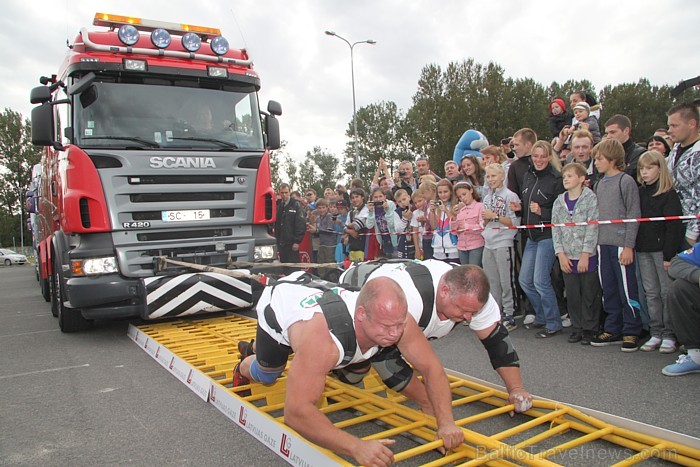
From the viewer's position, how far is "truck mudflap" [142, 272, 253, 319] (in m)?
6.31

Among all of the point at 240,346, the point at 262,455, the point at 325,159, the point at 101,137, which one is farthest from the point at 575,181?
the point at 325,159

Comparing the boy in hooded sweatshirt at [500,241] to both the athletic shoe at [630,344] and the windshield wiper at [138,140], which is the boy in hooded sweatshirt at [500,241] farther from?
the windshield wiper at [138,140]

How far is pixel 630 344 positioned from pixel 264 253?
4311mm

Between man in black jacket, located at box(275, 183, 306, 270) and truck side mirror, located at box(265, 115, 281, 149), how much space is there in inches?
147

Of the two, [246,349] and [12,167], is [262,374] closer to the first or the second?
[246,349]

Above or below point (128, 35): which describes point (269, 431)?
below

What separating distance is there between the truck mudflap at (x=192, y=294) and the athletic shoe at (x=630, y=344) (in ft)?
14.1

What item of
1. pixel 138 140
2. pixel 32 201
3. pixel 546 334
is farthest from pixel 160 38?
pixel 32 201

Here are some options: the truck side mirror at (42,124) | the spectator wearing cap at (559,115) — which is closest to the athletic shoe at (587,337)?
the spectator wearing cap at (559,115)

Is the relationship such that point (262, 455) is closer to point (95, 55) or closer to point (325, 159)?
point (95, 55)

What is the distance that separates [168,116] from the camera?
6746 mm

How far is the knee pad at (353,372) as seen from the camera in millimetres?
3658

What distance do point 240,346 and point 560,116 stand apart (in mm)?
6411

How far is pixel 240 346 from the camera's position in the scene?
4.54 m
